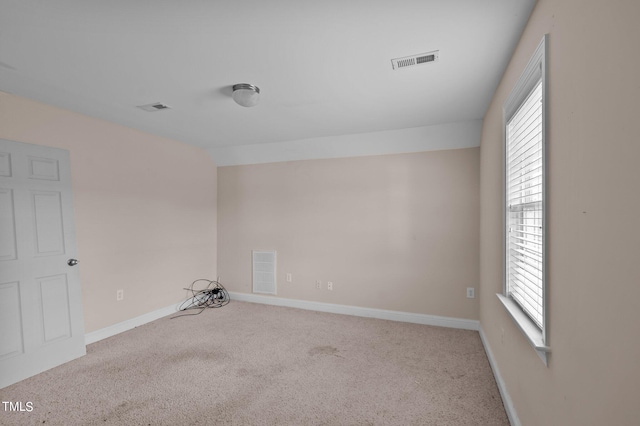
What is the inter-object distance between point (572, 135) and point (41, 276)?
12.7 feet

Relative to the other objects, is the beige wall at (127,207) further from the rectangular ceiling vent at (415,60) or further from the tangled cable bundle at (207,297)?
the rectangular ceiling vent at (415,60)

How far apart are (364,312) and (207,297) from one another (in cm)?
242

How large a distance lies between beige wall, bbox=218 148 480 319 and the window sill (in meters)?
1.58

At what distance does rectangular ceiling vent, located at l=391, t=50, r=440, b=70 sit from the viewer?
1928 millimetres

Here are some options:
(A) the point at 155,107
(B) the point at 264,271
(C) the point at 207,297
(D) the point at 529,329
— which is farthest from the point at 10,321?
(D) the point at 529,329

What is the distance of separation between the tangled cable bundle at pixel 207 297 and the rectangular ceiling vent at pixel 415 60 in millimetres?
3875

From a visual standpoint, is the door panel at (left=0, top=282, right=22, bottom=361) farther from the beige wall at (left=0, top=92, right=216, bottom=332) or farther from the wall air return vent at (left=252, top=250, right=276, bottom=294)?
the wall air return vent at (left=252, top=250, right=276, bottom=294)

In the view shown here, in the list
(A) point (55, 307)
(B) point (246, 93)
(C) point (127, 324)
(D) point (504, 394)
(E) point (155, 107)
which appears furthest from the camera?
(C) point (127, 324)

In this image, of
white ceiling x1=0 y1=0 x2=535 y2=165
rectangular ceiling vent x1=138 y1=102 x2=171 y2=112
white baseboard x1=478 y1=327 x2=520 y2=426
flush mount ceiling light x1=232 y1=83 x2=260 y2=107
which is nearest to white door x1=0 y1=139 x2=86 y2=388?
white ceiling x1=0 y1=0 x2=535 y2=165

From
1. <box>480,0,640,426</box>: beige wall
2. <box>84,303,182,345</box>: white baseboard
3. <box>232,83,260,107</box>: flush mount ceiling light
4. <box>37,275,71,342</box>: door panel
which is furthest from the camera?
<box>84,303,182,345</box>: white baseboard

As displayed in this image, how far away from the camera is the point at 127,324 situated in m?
3.44

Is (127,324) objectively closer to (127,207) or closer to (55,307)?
(55,307)

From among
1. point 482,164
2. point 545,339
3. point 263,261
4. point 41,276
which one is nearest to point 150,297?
point 41,276

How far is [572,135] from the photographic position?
3.52ft
